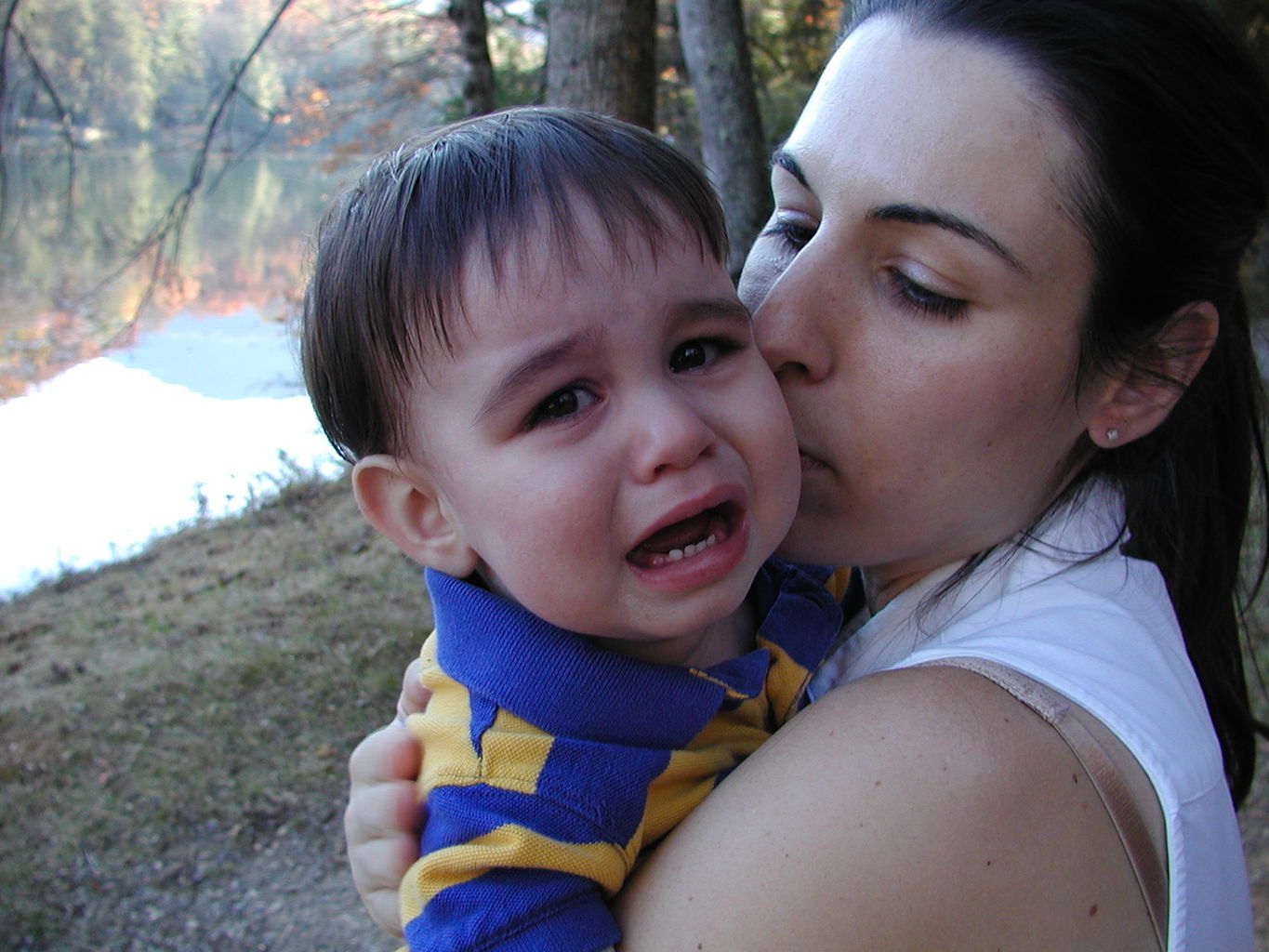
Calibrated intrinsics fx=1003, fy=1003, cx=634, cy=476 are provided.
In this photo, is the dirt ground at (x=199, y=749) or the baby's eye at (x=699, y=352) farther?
the dirt ground at (x=199, y=749)

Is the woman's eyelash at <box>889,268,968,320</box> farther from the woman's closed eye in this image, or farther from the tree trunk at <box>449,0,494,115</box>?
the tree trunk at <box>449,0,494,115</box>

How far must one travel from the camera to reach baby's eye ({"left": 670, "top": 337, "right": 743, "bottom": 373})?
136 cm

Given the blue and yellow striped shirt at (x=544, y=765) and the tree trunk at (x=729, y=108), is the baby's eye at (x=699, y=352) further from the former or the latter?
the tree trunk at (x=729, y=108)

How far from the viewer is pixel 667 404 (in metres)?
1.25

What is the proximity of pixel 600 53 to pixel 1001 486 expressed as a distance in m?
2.90

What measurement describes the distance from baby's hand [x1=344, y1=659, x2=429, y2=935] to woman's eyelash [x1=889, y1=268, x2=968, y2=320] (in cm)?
97

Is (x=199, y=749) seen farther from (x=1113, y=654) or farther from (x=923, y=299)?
(x=1113, y=654)

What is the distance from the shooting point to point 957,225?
1347mm

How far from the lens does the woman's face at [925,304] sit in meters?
1.34

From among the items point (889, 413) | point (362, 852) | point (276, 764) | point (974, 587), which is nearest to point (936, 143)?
point (889, 413)

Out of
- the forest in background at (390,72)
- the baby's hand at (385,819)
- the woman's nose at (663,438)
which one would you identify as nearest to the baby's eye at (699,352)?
the woman's nose at (663,438)

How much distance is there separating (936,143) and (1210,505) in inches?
33.1

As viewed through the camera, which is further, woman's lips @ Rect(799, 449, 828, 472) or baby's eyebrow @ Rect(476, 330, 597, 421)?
woman's lips @ Rect(799, 449, 828, 472)

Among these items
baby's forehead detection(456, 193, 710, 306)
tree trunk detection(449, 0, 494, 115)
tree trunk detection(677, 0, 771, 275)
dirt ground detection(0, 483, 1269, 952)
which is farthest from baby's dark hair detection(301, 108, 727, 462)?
tree trunk detection(677, 0, 771, 275)
